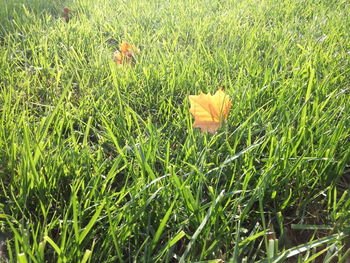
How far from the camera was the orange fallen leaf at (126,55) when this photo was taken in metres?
1.55

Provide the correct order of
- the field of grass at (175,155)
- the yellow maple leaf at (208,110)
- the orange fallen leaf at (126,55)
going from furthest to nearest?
the orange fallen leaf at (126,55) → the yellow maple leaf at (208,110) → the field of grass at (175,155)

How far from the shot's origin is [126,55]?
158cm

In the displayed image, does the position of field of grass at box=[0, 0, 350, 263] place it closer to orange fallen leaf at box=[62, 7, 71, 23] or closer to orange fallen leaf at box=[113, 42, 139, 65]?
orange fallen leaf at box=[113, 42, 139, 65]

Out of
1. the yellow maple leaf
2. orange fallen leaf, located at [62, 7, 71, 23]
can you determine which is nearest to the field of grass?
the yellow maple leaf

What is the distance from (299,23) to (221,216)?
5.53 feet

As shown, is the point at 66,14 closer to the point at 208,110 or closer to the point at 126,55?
the point at 126,55

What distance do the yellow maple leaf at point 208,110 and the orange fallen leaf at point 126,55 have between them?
0.61 meters

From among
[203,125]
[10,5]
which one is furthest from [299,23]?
[10,5]

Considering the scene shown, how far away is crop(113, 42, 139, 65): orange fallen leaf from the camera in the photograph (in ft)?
5.09

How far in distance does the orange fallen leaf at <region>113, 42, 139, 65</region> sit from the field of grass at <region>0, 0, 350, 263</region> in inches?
1.5

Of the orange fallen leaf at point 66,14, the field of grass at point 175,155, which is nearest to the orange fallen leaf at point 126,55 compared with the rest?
the field of grass at point 175,155

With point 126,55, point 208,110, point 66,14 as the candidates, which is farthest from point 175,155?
point 66,14

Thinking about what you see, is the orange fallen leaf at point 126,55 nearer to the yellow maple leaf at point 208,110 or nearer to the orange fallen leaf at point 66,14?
the yellow maple leaf at point 208,110

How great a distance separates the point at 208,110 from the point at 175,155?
0.16m
